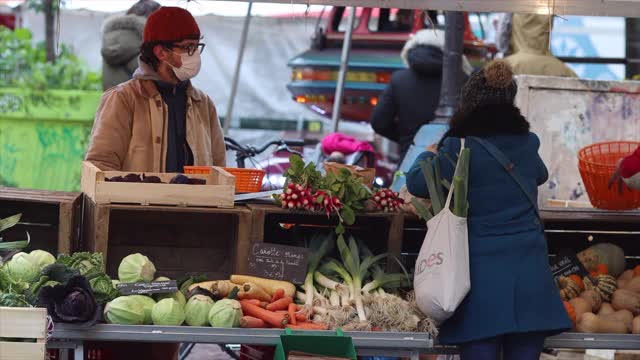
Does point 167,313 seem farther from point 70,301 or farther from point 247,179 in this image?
point 247,179

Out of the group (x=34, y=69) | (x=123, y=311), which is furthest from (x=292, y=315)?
(x=34, y=69)

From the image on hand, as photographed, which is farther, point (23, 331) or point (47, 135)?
point (47, 135)

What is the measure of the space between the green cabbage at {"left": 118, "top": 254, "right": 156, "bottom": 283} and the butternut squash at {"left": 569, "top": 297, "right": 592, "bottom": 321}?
2.05 m

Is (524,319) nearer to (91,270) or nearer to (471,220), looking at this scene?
(471,220)

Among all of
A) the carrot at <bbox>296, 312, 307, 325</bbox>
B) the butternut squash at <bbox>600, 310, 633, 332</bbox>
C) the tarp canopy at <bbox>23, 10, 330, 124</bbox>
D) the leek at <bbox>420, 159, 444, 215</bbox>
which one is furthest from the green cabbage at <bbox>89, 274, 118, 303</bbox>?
the tarp canopy at <bbox>23, 10, 330, 124</bbox>

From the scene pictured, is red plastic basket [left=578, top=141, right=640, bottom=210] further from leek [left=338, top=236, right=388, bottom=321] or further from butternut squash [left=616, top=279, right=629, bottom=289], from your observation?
leek [left=338, top=236, right=388, bottom=321]

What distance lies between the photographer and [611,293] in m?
5.98

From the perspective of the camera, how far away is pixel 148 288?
5242 mm

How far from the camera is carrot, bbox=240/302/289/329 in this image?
5.27 metres

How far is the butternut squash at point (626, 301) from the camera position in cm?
584

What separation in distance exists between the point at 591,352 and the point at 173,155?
331 cm

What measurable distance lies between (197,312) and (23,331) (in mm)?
817

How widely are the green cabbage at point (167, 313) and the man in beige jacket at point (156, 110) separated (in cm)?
120

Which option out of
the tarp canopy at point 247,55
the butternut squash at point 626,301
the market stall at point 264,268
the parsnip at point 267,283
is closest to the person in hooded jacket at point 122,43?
the market stall at point 264,268
